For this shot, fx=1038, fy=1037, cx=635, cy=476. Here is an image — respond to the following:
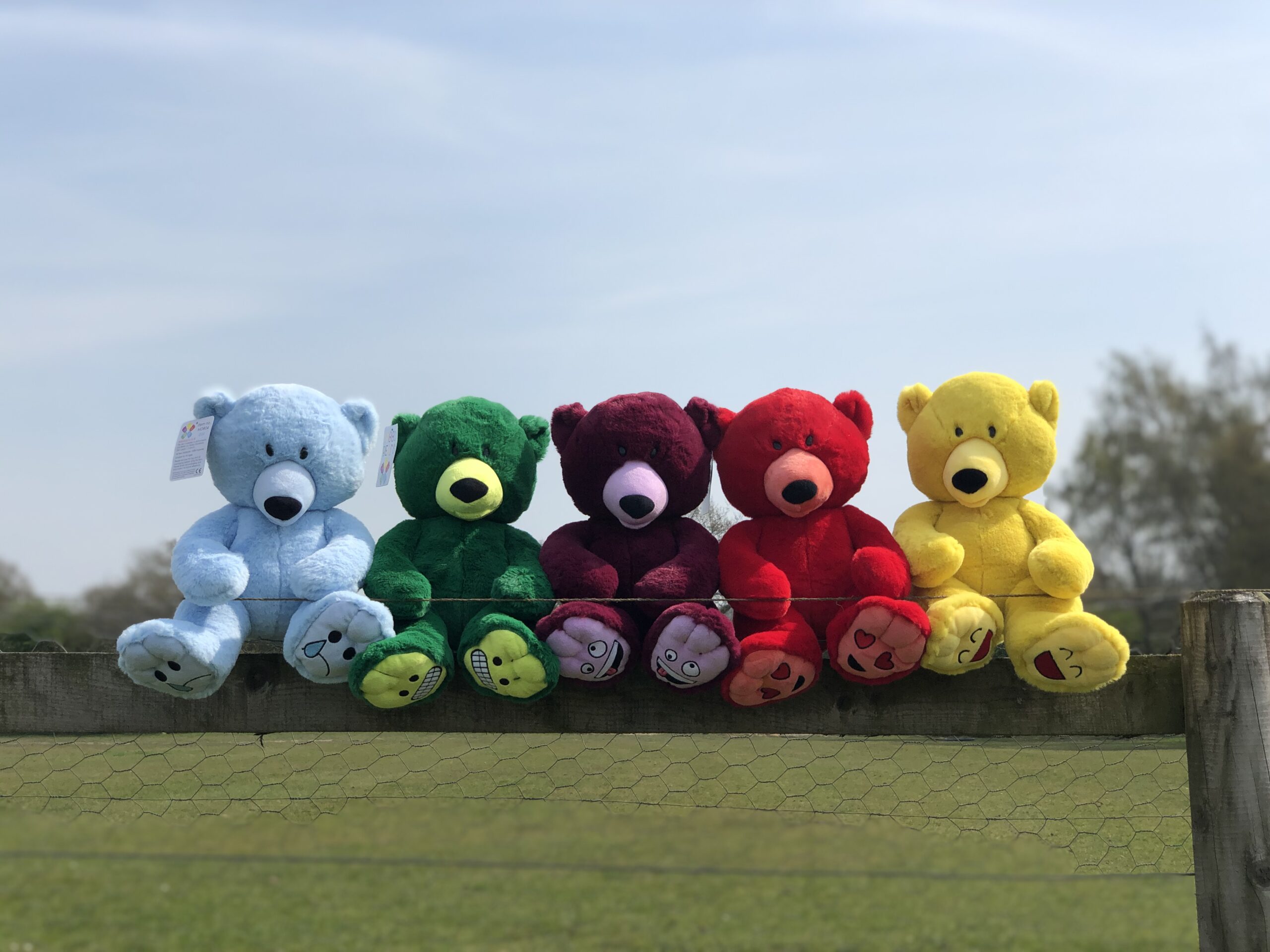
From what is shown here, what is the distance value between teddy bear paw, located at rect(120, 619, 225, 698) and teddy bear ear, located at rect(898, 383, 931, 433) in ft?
4.67

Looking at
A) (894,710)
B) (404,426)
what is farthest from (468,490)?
(894,710)

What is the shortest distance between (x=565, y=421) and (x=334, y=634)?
659 mm

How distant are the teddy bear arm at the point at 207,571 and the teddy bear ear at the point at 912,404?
1.35 m

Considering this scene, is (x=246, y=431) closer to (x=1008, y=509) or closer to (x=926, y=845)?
(x=1008, y=509)

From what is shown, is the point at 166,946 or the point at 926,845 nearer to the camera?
the point at 166,946

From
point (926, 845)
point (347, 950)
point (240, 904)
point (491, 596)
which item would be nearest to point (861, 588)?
point (491, 596)

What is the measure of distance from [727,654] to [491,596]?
1.62ft

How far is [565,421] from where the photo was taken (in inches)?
86.0

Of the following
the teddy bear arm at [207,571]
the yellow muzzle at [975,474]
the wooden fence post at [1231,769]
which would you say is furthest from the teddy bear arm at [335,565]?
the wooden fence post at [1231,769]

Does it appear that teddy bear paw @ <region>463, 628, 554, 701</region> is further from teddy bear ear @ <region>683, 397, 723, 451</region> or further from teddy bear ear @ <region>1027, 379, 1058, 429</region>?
teddy bear ear @ <region>1027, 379, 1058, 429</region>

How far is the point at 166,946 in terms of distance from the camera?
4359mm

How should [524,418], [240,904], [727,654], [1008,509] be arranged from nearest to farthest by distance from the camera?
1. [727,654]
2. [1008,509]
3. [524,418]
4. [240,904]

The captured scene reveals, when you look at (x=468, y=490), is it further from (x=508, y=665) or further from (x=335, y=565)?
(x=508, y=665)

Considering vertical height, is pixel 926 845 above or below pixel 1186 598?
below
